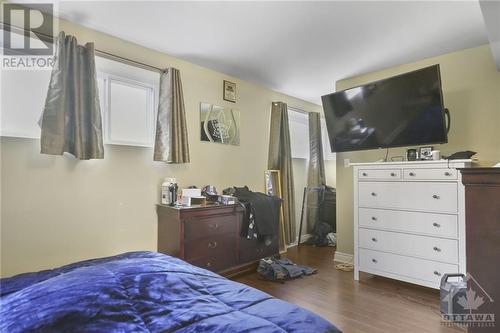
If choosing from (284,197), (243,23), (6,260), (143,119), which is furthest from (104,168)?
(284,197)

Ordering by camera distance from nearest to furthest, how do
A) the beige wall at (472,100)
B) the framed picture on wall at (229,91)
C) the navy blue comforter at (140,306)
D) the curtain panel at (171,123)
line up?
the navy blue comforter at (140,306) < the beige wall at (472,100) < the curtain panel at (171,123) < the framed picture on wall at (229,91)

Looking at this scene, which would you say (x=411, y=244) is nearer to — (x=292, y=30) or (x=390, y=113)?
(x=390, y=113)

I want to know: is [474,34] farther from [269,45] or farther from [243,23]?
[243,23]

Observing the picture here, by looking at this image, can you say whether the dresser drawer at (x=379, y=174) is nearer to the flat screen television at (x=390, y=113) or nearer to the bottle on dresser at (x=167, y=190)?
the flat screen television at (x=390, y=113)

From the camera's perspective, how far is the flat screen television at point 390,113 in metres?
2.63

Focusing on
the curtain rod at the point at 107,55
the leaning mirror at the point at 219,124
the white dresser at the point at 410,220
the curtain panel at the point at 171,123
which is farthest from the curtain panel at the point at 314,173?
the curtain rod at the point at 107,55

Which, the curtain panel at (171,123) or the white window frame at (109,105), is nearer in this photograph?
the white window frame at (109,105)

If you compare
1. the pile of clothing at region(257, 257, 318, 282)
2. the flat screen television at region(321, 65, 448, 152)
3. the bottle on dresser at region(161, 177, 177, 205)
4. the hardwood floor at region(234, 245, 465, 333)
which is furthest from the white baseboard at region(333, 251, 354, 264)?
the bottle on dresser at region(161, 177, 177, 205)

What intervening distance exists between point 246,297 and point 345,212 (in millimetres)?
2908

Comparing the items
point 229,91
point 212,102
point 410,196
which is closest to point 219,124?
point 212,102

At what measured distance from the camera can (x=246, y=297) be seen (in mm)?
1173

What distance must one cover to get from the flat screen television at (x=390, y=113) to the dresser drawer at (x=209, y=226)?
5.06ft

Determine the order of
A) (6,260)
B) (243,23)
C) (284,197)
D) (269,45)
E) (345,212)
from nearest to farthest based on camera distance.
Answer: (6,260)
(243,23)
(269,45)
(345,212)
(284,197)

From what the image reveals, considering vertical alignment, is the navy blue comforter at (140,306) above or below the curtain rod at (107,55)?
below
